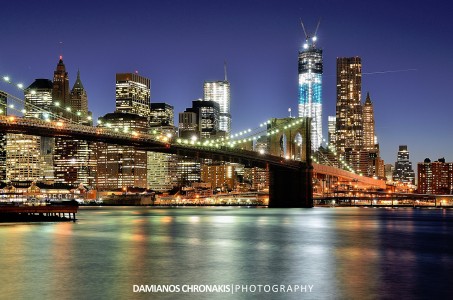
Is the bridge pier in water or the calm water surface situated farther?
the bridge pier in water

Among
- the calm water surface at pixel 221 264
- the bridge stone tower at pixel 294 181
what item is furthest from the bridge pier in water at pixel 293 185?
the calm water surface at pixel 221 264

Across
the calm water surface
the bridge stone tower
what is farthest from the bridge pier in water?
the calm water surface

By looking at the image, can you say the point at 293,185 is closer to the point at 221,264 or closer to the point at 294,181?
the point at 294,181

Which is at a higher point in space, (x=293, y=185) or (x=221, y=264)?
(x=293, y=185)

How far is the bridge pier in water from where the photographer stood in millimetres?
86375

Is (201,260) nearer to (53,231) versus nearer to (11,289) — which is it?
(11,289)

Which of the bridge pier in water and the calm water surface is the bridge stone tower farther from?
the calm water surface

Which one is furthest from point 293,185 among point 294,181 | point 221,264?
point 221,264

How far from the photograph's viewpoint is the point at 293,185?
8756 cm

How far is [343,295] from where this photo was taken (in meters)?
17.3

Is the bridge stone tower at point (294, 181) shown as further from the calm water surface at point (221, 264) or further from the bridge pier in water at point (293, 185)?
the calm water surface at point (221, 264)

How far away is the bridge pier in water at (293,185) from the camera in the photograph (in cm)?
8638

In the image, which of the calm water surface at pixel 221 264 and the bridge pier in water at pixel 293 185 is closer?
the calm water surface at pixel 221 264

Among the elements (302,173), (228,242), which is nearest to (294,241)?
(228,242)
